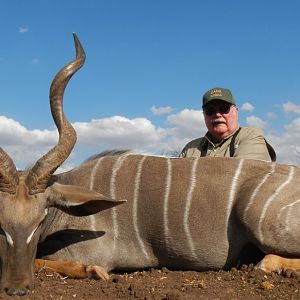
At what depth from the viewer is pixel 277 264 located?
354cm

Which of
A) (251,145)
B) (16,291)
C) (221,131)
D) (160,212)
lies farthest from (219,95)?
(16,291)

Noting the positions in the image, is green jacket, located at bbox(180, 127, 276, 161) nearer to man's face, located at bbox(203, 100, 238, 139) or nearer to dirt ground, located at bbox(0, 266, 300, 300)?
man's face, located at bbox(203, 100, 238, 139)

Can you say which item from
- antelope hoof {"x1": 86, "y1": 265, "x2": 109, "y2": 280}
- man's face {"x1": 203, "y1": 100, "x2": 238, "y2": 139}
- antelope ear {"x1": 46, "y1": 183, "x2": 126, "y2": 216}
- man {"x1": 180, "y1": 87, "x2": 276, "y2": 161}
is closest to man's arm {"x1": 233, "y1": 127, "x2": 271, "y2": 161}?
man {"x1": 180, "y1": 87, "x2": 276, "y2": 161}

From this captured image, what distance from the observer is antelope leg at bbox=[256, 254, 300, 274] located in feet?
11.5

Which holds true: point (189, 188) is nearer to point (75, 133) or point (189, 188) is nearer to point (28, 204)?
point (75, 133)

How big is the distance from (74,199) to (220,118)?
6.52 feet

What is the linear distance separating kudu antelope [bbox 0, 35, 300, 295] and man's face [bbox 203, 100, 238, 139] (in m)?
1.14

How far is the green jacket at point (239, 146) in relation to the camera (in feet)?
15.5

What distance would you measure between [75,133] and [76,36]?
0.75 meters

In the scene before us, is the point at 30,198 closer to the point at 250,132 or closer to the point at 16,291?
the point at 16,291

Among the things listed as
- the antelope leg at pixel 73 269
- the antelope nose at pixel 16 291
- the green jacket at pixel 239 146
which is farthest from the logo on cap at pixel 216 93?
the antelope nose at pixel 16 291

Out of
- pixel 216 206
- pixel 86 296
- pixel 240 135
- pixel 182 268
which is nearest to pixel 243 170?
pixel 216 206

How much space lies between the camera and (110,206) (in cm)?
372

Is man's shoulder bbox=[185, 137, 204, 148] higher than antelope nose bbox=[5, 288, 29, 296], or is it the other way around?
Result: man's shoulder bbox=[185, 137, 204, 148]
